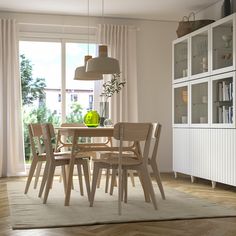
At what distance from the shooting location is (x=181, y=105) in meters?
6.57

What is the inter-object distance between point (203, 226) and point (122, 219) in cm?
64

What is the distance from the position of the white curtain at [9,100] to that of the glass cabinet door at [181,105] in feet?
7.73

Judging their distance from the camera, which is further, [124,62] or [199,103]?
[124,62]

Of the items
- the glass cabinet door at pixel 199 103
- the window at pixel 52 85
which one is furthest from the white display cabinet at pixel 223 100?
the window at pixel 52 85

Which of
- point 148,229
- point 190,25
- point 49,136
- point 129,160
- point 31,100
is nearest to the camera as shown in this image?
point 148,229

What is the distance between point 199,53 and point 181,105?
2.81 feet

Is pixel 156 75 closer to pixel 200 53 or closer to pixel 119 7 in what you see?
pixel 119 7

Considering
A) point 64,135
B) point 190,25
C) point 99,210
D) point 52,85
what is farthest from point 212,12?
point 99,210

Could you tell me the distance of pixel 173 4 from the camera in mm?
6477

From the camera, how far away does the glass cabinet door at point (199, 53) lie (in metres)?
5.91

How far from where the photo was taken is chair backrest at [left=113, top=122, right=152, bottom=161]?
3.84 m

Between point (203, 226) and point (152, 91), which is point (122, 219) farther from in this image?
point (152, 91)

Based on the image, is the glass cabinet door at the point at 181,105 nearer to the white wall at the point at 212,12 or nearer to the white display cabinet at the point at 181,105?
the white display cabinet at the point at 181,105

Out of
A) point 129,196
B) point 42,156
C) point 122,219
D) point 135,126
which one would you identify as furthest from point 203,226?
point 42,156
